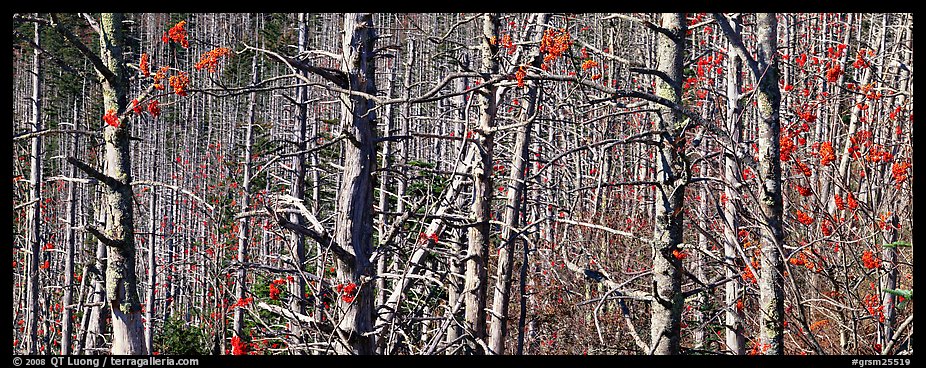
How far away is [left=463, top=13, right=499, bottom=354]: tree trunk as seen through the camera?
24.4ft

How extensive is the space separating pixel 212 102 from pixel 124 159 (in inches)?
1289

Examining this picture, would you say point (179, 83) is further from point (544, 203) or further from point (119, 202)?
point (544, 203)

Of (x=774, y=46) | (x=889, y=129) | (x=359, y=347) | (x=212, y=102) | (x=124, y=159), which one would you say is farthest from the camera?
(x=212, y=102)

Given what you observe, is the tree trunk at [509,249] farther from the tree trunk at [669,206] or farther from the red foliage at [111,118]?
the red foliage at [111,118]

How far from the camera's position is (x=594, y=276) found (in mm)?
5785

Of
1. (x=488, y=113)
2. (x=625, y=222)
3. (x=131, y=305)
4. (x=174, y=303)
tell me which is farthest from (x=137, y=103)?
(x=174, y=303)

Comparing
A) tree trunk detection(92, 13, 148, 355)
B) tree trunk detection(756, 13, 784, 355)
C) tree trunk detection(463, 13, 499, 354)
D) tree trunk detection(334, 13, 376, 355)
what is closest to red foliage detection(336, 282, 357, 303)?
tree trunk detection(334, 13, 376, 355)

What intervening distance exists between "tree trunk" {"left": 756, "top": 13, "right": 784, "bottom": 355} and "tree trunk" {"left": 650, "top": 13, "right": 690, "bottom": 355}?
562mm

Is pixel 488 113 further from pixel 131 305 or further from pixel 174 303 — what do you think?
pixel 174 303

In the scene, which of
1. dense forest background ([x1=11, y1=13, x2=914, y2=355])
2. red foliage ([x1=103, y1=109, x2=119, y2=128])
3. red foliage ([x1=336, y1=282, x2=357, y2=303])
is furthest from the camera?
red foliage ([x1=103, y1=109, x2=119, y2=128])

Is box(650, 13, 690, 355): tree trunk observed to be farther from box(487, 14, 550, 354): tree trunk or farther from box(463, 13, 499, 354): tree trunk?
box(487, 14, 550, 354): tree trunk

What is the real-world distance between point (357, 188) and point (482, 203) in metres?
2.08

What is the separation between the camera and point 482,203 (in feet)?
24.6

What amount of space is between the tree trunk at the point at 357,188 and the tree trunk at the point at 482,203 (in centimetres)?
184
